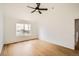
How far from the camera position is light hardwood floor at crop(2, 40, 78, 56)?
1710 mm

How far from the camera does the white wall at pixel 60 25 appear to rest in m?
1.73

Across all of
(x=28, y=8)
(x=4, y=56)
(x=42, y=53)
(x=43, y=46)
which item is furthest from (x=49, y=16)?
(x=4, y=56)

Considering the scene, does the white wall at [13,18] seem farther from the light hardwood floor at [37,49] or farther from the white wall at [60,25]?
the white wall at [60,25]

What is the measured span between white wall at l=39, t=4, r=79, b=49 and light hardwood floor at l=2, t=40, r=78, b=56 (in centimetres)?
9

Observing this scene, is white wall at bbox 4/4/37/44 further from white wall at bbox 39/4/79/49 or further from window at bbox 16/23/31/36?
white wall at bbox 39/4/79/49

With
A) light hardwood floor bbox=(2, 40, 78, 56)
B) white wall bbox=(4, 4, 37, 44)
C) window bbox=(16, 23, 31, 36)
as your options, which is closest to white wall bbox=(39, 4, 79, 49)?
light hardwood floor bbox=(2, 40, 78, 56)

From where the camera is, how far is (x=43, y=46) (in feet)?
5.80

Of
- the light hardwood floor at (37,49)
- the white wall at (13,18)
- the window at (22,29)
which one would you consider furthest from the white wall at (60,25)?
the white wall at (13,18)

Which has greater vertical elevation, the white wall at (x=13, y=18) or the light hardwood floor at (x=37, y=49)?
the white wall at (x=13, y=18)

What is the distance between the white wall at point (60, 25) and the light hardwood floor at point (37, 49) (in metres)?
0.09

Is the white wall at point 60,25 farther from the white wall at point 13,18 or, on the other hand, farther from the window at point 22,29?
the white wall at point 13,18

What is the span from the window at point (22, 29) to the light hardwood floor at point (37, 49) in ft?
0.52

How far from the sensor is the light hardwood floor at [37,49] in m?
1.71

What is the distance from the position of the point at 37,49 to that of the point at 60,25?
0.57 metres
